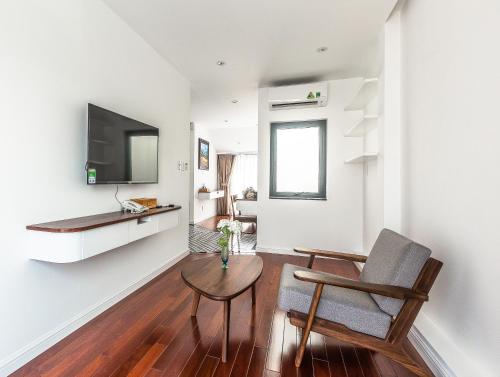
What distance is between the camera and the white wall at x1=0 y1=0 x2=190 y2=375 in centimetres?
Answer: 142

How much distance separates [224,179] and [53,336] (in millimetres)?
6249

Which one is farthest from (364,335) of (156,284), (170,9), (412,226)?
(170,9)

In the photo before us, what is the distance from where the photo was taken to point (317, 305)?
142cm

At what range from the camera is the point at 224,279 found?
1755 mm

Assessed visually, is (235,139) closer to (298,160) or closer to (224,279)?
(298,160)

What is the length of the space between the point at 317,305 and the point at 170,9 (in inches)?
104

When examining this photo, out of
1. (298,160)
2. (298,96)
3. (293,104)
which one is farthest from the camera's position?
(298,160)

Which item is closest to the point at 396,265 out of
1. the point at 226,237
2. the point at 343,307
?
the point at 343,307

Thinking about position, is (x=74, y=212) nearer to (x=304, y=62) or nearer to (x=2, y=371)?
(x=2, y=371)

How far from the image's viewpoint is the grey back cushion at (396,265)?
1348 millimetres

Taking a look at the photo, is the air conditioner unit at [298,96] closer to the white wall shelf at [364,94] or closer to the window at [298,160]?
the window at [298,160]

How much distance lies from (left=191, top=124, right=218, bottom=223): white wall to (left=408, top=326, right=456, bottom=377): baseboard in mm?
5184

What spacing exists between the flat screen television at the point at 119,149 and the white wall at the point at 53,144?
0.38ft

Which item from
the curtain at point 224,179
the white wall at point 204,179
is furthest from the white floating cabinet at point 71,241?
the curtain at point 224,179
